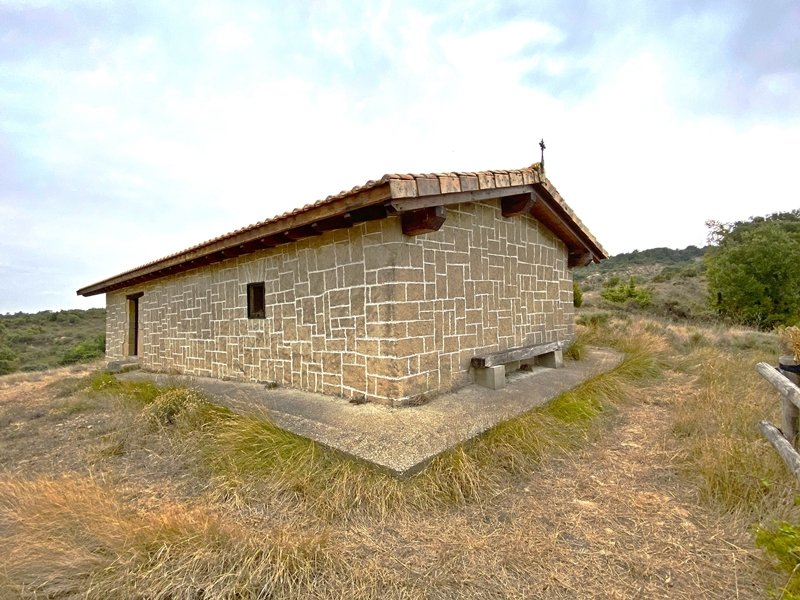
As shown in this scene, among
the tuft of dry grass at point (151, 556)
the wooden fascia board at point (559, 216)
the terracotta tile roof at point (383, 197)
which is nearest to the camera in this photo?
the tuft of dry grass at point (151, 556)

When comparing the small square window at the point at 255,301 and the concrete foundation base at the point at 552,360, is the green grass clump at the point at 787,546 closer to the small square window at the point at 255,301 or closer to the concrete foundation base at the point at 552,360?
the concrete foundation base at the point at 552,360

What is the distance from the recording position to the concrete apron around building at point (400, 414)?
3.65 metres

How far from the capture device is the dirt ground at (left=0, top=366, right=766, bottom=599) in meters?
2.29

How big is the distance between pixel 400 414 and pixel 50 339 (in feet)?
110

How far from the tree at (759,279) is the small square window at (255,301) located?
18.3 metres

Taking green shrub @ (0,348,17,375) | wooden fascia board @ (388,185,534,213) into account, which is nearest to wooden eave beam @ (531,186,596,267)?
wooden fascia board @ (388,185,534,213)

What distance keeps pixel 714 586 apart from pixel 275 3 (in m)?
9.34

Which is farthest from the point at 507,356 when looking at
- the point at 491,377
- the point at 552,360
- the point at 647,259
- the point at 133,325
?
the point at 647,259

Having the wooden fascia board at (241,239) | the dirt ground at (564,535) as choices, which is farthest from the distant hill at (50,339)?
the dirt ground at (564,535)

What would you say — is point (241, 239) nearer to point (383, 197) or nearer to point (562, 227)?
point (383, 197)

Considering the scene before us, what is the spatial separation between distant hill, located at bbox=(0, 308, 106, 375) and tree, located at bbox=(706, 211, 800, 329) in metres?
29.3

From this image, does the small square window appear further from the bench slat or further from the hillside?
the hillside

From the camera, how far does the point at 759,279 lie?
16.5m

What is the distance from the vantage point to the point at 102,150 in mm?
9820
